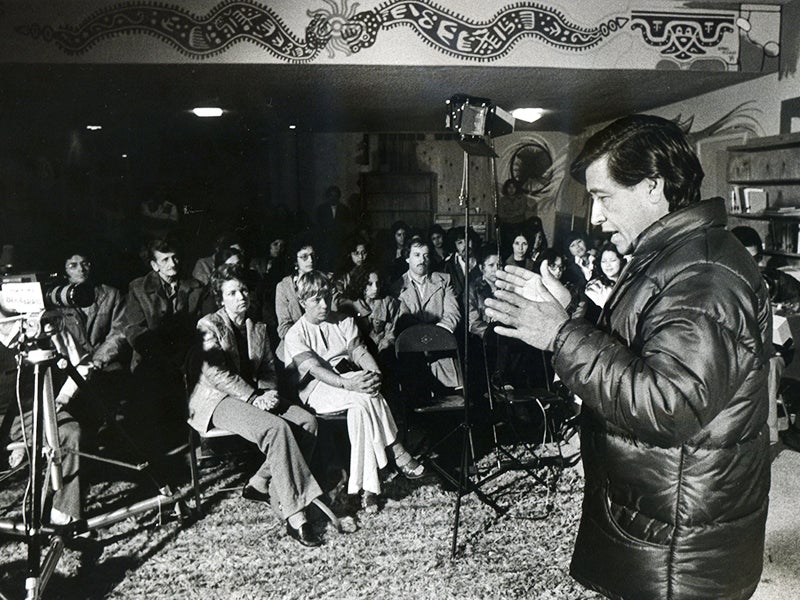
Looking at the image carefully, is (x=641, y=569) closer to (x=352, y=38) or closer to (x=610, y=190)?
(x=610, y=190)

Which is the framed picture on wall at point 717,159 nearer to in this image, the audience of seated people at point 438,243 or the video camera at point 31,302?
the audience of seated people at point 438,243

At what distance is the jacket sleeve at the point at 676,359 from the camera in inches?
36.7

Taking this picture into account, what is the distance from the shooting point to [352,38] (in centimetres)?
403

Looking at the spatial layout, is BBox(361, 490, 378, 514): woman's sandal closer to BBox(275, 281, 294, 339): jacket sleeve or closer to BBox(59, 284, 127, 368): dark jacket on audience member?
BBox(275, 281, 294, 339): jacket sleeve

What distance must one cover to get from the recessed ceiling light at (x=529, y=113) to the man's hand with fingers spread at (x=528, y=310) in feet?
18.7

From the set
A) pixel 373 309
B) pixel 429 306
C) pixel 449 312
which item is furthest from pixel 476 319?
pixel 373 309

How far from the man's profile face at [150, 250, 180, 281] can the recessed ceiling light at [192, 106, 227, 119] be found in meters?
2.40

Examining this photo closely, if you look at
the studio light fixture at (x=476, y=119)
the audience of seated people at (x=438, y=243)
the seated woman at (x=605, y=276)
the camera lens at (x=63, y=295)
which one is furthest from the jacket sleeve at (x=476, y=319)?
the camera lens at (x=63, y=295)

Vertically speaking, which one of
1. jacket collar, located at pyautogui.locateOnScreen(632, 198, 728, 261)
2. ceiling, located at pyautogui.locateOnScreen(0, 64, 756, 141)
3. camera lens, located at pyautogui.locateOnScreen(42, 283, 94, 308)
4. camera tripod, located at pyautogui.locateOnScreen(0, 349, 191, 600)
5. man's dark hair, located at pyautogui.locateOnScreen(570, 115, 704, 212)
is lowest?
camera tripod, located at pyautogui.locateOnScreen(0, 349, 191, 600)

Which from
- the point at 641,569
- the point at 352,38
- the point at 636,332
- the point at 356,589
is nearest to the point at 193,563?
Result: the point at 356,589

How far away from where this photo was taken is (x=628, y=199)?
1166 millimetres

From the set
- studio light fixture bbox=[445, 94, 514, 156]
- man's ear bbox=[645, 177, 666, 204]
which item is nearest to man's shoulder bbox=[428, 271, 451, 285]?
studio light fixture bbox=[445, 94, 514, 156]

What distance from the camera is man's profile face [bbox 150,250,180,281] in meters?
3.95

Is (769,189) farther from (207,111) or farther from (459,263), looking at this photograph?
(207,111)
